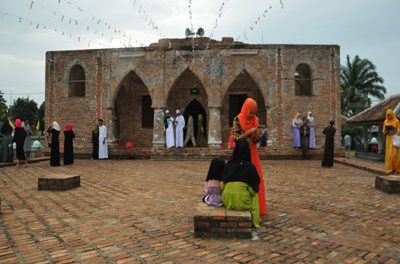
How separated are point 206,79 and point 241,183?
12783 millimetres

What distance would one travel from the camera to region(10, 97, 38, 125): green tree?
5289 cm

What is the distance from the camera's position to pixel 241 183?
446 cm

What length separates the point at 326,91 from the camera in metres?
16.8

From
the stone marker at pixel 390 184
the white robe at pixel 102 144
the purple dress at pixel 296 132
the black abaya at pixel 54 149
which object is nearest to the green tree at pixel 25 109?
the white robe at pixel 102 144

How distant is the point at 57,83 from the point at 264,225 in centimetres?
1646

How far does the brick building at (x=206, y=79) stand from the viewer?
16.7 meters

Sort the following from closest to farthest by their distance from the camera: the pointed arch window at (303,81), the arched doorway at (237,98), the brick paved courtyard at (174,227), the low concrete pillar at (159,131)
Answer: the brick paved courtyard at (174,227)
the low concrete pillar at (159,131)
the pointed arch window at (303,81)
the arched doorway at (237,98)

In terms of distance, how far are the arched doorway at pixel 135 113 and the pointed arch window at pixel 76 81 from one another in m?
2.16

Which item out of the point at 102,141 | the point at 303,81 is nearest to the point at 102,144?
the point at 102,141

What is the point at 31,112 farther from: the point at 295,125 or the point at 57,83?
the point at 295,125

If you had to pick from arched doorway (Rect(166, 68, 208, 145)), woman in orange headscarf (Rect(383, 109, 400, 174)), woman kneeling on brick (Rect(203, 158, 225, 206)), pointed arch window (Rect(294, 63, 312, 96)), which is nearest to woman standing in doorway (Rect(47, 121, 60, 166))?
arched doorway (Rect(166, 68, 208, 145))

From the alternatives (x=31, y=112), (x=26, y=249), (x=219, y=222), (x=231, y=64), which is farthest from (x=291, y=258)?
(x=31, y=112)

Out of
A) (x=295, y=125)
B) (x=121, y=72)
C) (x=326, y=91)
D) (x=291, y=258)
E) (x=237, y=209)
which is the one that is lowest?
(x=291, y=258)

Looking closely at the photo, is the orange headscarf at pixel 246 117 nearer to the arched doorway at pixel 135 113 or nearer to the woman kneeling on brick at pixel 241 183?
the woman kneeling on brick at pixel 241 183
